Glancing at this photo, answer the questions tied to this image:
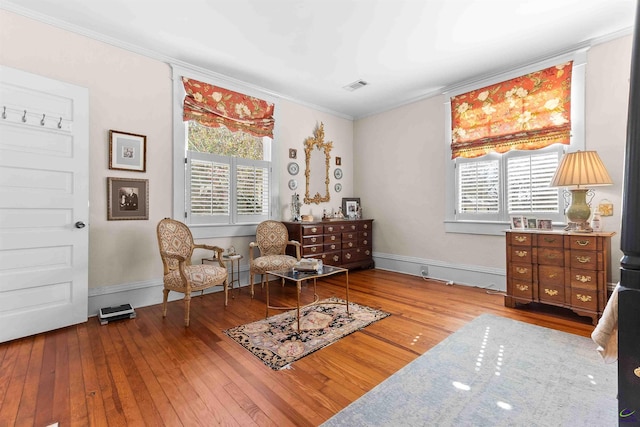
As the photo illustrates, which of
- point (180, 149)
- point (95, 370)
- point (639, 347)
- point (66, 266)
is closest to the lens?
point (639, 347)

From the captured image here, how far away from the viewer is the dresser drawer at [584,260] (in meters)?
3.01

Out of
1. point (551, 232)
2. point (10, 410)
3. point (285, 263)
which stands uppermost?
point (551, 232)

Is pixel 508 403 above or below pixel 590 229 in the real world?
below

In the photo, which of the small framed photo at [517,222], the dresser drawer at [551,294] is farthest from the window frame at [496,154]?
the dresser drawer at [551,294]

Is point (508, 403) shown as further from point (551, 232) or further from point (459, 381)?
point (551, 232)

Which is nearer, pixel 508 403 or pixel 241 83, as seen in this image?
pixel 508 403

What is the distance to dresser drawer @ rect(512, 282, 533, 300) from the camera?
3.43m

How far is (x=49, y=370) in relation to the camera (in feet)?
7.32

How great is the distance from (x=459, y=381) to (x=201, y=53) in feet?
14.2

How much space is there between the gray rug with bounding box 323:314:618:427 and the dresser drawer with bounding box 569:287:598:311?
54 cm

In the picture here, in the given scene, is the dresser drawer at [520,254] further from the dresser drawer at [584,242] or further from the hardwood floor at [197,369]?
the hardwood floor at [197,369]

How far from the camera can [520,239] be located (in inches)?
138

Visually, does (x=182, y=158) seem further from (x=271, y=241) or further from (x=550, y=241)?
(x=550, y=241)

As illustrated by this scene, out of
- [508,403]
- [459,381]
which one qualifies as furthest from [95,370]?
[508,403]
